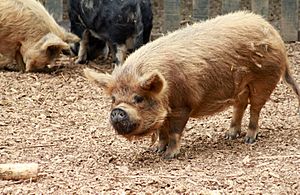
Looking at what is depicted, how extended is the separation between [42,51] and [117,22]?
2.66 feet

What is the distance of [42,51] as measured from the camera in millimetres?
7914

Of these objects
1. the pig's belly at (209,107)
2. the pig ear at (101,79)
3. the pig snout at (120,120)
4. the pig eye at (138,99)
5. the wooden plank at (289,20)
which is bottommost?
the wooden plank at (289,20)

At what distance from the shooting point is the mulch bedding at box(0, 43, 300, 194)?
4.48 m

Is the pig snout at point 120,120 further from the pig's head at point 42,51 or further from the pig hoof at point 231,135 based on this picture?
the pig's head at point 42,51

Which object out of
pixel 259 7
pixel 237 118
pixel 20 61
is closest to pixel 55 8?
pixel 20 61

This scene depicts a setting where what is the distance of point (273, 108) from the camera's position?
6820 mm

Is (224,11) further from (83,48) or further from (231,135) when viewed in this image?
(231,135)

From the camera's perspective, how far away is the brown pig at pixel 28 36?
7.90m

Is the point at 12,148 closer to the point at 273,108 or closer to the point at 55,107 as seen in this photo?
the point at 55,107

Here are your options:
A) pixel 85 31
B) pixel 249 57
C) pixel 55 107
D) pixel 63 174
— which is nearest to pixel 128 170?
pixel 63 174

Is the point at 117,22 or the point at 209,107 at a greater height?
the point at 209,107

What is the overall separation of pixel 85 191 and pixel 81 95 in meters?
2.84

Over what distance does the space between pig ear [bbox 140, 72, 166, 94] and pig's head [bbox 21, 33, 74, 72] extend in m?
3.00

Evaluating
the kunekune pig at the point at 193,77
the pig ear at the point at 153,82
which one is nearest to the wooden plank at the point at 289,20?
the kunekune pig at the point at 193,77
